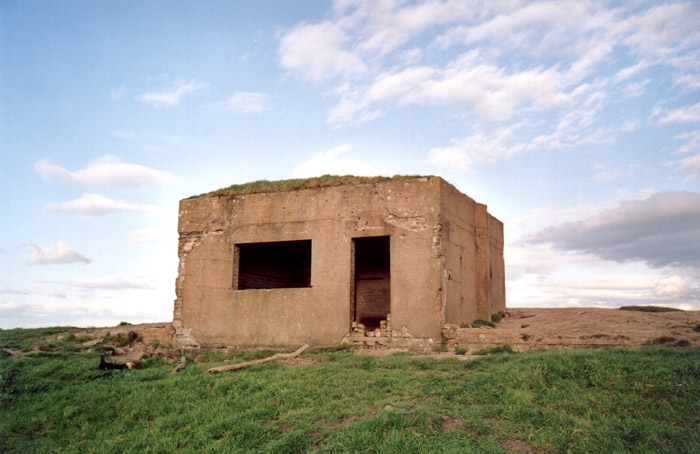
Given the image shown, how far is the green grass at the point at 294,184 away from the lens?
41.2 feet

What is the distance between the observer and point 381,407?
22.5 ft

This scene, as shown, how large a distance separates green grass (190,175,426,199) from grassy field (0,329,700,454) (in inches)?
176

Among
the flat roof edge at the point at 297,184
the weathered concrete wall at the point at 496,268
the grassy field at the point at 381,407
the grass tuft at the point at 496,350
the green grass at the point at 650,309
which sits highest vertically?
the flat roof edge at the point at 297,184

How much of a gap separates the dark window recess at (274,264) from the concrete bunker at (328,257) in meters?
0.06

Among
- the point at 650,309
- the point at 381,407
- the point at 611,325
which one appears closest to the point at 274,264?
the point at 611,325

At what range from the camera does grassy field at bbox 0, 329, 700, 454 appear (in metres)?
5.84

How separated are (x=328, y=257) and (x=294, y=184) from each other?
2.32 m

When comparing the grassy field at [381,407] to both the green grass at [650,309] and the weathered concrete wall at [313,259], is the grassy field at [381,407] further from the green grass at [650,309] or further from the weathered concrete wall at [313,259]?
the green grass at [650,309]

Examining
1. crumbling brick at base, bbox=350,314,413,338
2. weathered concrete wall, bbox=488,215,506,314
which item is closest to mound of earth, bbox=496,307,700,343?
weathered concrete wall, bbox=488,215,506,314

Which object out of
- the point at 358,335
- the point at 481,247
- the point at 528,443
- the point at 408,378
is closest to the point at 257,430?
the point at 408,378

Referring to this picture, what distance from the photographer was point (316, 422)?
261 inches

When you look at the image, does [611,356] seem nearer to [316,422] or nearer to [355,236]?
[316,422]

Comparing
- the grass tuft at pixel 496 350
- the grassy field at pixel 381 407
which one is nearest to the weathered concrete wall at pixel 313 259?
the grass tuft at pixel 496 350

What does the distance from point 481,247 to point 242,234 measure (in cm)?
641
